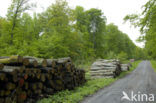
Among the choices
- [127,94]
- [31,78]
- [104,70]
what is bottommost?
[127,94]

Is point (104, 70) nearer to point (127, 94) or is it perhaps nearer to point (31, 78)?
point (127, 94)

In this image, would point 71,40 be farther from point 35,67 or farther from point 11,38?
point 35,67

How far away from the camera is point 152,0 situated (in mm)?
9094

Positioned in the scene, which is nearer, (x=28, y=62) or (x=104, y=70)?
(x=28, y=62)

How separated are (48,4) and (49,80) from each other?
15.7 metres

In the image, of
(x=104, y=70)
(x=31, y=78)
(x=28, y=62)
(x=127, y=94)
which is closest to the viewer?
(x=28, y=62)

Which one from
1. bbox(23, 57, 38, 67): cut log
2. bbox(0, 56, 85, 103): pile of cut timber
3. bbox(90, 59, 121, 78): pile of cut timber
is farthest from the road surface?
bbox(90, 59, 121, 78): pile of cut timber

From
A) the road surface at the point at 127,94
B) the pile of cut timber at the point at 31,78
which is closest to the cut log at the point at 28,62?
the pile of cut timber at the point at 31,78

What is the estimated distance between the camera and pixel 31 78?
6457 mm

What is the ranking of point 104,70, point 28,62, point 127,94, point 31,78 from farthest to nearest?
point 104,70, point 127,94, point 31,78, point 28,62

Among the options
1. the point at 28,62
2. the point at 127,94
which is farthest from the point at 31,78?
the point at 127,94

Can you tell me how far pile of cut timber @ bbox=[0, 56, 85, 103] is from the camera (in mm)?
5266

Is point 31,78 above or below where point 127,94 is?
above

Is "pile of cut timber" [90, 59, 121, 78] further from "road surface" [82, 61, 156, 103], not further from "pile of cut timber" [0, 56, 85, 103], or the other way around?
"pile of cut timber" [0, 56, 85, 103]
